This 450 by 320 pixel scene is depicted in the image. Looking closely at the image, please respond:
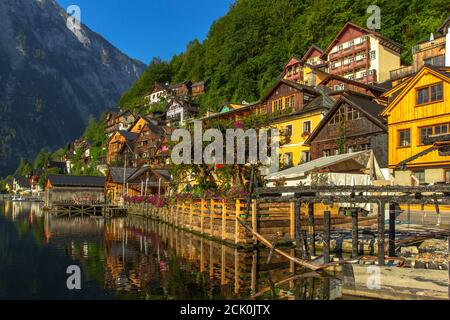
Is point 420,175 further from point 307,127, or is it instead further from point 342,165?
point 307,127

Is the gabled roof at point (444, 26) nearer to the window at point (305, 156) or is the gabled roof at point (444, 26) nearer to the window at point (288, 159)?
the window at point (305, 156)

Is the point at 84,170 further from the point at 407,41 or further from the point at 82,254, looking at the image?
the point at 82,254

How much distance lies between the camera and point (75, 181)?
70938mm

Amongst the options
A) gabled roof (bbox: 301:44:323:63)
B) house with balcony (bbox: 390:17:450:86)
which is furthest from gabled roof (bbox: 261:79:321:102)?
gabled roof (bbox: 301:44:323:63)

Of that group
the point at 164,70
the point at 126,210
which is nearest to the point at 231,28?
the point at 164,70

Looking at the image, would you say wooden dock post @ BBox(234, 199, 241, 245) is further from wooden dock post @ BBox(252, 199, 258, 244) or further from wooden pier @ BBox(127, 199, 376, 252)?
wooden dock post @ BBox(252, 199, 258, 244)

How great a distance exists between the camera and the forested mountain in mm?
67125

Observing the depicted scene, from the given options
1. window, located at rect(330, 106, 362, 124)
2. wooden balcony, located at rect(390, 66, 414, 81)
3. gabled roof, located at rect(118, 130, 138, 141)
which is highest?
wooden balcony, located at rect(390, 66, 414, 81)

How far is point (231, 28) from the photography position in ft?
344

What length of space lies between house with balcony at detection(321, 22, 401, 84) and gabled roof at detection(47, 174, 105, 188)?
146 ft

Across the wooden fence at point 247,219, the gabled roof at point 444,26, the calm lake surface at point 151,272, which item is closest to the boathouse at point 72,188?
the calm lake surface at point 151,272

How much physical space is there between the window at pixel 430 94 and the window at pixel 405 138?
2406 millimetres

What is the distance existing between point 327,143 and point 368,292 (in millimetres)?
29680

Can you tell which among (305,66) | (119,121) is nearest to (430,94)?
(305,66)
